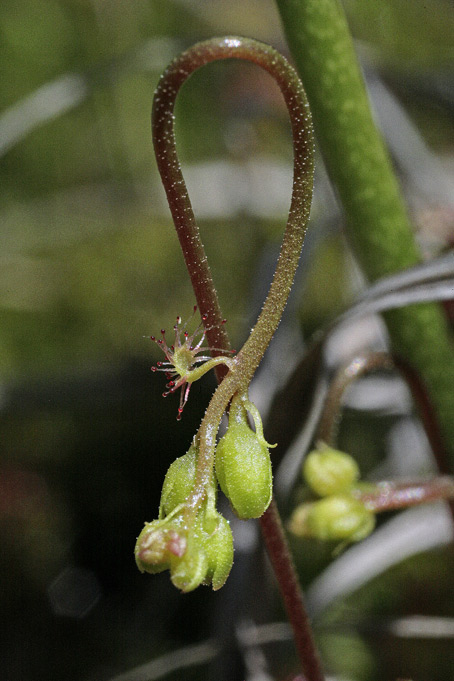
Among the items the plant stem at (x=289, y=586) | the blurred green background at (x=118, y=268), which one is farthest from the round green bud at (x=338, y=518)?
the blurred green background at (x=118, y=268)

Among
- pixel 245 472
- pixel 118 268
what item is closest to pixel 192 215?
pixel 245 472

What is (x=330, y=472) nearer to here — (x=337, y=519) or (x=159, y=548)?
(x=337, y=519)

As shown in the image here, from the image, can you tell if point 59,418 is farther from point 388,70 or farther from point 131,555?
point 388,70

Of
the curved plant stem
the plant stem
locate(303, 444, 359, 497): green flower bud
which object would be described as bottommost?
the plant stem

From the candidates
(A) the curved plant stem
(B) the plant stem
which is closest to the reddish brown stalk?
(B) the plant stem

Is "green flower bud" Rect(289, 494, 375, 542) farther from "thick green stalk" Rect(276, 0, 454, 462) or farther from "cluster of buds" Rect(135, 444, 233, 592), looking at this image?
"cluster of buds" Rect(135, 444, 233, 592)

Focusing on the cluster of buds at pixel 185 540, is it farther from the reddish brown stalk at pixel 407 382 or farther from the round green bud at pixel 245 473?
the reddish brown stalk at pixel 407 382
